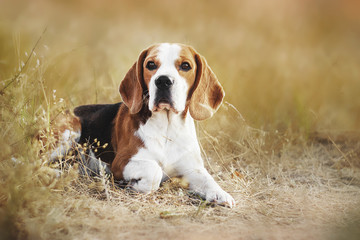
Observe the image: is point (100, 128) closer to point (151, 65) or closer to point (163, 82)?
point (151, 65)

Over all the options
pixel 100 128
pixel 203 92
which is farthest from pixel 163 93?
pixel 100 128

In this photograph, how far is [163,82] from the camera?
3438 millimetres

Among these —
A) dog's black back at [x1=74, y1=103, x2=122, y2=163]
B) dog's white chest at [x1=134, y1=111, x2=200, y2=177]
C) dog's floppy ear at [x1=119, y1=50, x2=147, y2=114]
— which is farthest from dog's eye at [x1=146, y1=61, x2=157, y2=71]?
dog's black back at [x1=74, y1=103, x2=122, y2=163]

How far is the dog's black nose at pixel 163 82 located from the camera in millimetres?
3424

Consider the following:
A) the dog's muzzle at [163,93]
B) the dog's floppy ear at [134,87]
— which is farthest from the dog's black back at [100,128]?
the dog's muzzle at [163,93]

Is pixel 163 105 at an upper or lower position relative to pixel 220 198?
upper

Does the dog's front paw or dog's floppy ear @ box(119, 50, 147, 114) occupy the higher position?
dog's floppy ear @ box(119, 50, 147, 114)

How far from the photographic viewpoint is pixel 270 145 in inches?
212

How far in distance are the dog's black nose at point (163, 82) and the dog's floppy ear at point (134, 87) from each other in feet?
1.34

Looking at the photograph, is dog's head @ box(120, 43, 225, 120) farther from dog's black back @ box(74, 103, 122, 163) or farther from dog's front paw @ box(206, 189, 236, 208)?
dog's front paw @ box(206, 189, 236, 208)

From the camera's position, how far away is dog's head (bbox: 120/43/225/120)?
3.50 m

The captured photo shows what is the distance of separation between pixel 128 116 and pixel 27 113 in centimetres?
95

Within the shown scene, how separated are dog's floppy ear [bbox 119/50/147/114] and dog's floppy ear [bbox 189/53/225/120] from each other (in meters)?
0.49

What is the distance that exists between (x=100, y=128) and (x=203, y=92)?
1271mm
